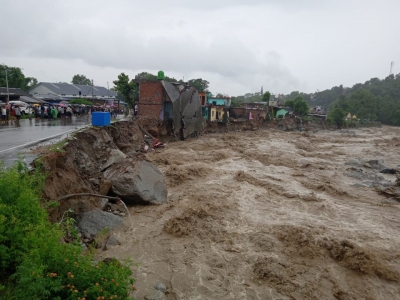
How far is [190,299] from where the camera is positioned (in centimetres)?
628

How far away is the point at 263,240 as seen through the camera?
877 cm

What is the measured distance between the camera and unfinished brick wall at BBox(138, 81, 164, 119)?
85.0 feet

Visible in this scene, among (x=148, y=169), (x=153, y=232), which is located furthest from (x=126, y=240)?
(x=148, y=169)

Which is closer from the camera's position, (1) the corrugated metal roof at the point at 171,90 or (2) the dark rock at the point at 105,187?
(2) the dark rock at the point at 105,187

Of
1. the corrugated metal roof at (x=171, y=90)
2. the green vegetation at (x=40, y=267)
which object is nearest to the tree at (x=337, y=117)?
the corrugated metal roof at (x=171, y=90)

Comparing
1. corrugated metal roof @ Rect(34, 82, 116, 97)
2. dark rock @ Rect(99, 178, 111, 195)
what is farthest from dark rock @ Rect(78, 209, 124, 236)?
corrugated metal roof @ Rect(34, 82, 116, 97)

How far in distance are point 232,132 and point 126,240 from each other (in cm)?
3059

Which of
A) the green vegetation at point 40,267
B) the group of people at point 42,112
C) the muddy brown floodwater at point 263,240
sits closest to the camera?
the green vegetation at point 40,267

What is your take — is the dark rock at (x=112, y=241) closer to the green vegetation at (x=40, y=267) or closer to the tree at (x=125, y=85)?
the green vegetation at (x=40, y=267)

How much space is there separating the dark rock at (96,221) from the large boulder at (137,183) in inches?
56.3

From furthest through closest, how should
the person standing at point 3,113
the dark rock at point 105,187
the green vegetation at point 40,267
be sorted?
the person standing at point 3,113, the dark rock at point 105,187, the green vegetation at point 40,267

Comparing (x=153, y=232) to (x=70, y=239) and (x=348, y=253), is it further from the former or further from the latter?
(x=348, y=253)

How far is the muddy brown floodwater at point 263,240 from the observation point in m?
6.84

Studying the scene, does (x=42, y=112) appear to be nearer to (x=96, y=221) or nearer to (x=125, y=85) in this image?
(x=125, y=85)
